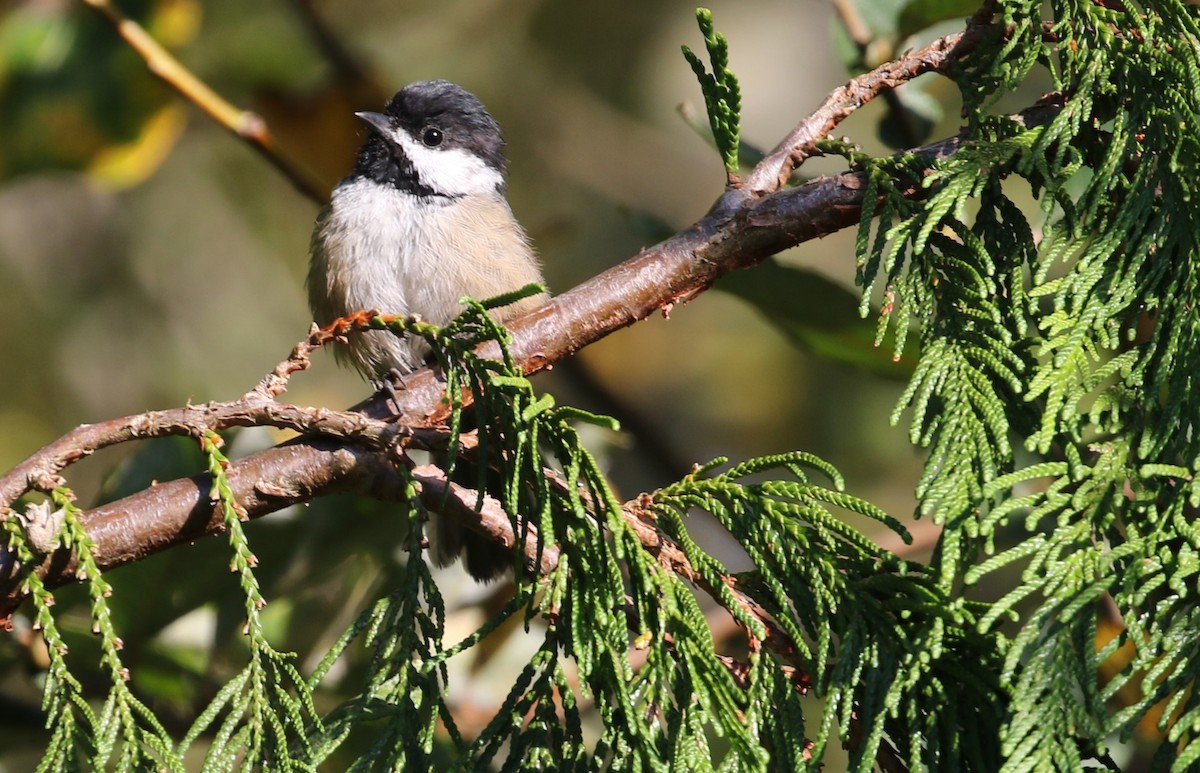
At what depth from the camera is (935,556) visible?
158cm

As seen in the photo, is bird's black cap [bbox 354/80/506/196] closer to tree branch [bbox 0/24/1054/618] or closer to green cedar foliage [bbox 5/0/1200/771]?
tree branch [bbox 0/24/1054/618]

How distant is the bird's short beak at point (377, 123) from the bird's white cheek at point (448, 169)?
0.15 feet

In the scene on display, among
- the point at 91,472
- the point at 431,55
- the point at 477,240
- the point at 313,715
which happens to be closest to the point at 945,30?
the point at 477,240

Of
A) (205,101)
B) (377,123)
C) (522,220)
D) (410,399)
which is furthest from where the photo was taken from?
(522,220)

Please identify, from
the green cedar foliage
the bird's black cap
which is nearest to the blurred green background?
the bird's black cap

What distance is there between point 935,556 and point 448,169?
3.01 meters

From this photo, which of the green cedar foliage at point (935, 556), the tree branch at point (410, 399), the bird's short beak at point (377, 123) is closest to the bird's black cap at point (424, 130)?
the bird's short beak at point (377, 123)

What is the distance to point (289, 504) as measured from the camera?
2.16 metres

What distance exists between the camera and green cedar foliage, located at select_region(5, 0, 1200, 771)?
1504mm

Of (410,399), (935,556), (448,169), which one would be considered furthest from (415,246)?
(935,556)

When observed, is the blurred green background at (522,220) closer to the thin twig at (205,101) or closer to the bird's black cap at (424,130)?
the bird's black cap at (424,130)

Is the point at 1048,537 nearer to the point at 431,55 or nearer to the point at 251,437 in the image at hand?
the point at 251,437

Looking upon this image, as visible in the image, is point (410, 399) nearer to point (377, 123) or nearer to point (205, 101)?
point (205, 101)

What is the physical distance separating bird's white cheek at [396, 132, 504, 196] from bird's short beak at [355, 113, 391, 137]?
5cm
